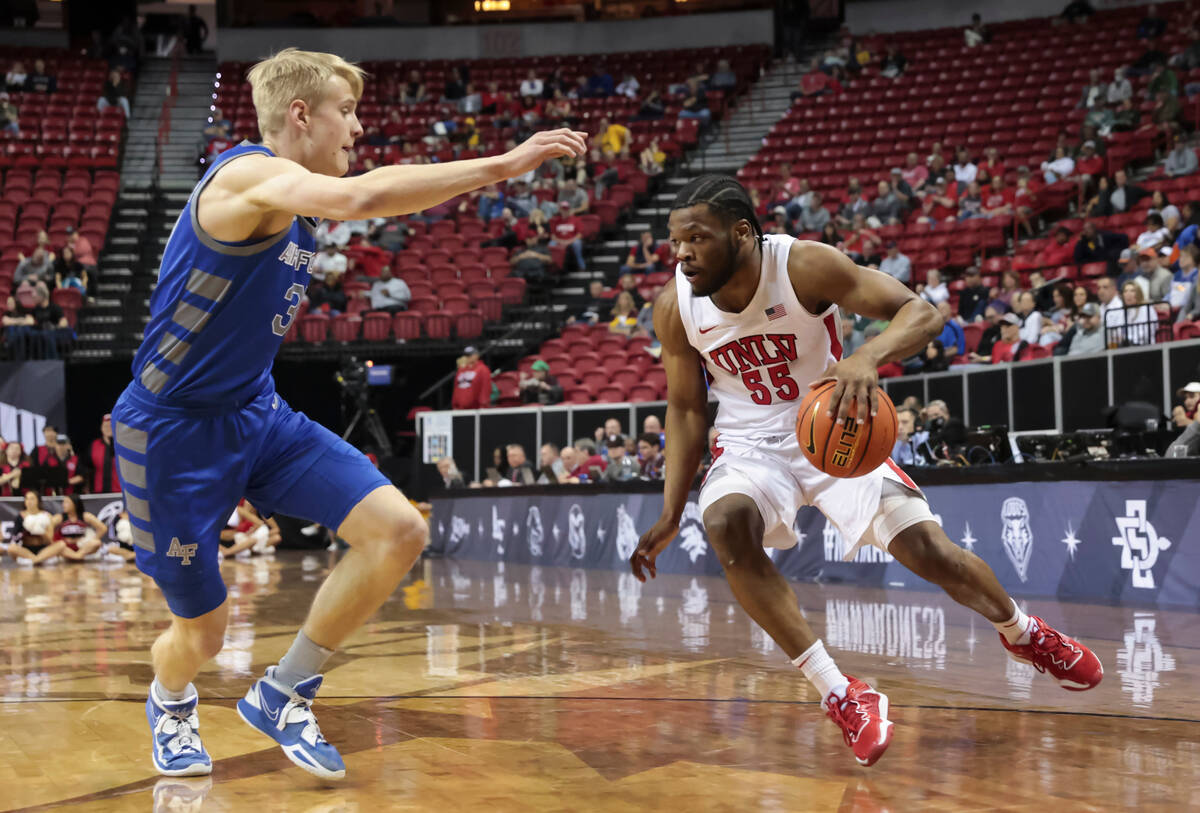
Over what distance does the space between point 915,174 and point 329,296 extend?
29.7ft

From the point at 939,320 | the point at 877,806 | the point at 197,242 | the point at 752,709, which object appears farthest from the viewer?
the point at 752,709

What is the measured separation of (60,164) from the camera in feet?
76.1

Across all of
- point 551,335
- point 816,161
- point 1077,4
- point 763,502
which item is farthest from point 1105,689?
point 1077,4

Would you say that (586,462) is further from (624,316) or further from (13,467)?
(13,467)

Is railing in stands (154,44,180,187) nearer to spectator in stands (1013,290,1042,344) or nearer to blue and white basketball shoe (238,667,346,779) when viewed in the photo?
spectator in stands (1013,290,1042,344)

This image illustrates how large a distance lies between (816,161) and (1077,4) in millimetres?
5918

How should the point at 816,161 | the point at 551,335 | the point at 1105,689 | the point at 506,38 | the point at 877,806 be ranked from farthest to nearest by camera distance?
1. the point at 506,38
2. the point at 816,161
3. the point at 551,335
4. the point at 1105,689
5. the point at 877,806

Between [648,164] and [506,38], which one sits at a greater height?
[506,38]

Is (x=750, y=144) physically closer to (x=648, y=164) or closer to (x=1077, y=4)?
(x=648, y=164)

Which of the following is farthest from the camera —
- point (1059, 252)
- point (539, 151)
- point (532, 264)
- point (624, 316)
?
point (532, 264)

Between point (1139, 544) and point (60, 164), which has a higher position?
point (60, 164)

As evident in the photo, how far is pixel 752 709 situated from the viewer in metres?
4.44

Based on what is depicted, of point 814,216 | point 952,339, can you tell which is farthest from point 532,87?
point 952,339

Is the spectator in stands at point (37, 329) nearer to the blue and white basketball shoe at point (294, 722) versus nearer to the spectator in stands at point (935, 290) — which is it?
the spectator in stands at point (935, 290)
